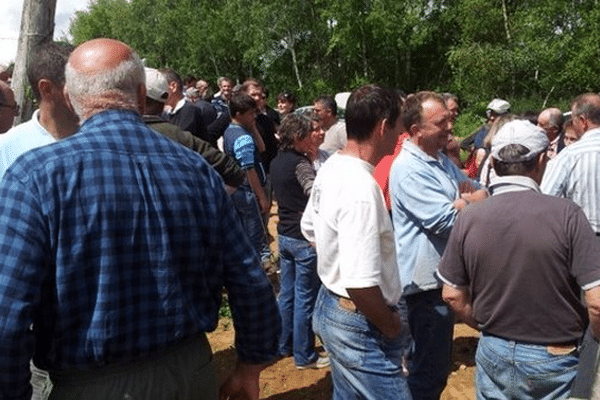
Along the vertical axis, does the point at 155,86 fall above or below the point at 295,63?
above

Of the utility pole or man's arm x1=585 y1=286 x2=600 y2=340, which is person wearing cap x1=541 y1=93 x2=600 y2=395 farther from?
the utility pole

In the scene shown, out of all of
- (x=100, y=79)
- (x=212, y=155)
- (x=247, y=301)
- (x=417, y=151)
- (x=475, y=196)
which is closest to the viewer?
(x=100, y=79)

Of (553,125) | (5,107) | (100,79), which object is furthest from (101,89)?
(553,125)

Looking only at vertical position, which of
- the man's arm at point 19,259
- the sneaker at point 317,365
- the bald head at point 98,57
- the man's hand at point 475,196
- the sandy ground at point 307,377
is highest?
the bald head at point 98,57

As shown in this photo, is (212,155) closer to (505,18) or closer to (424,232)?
(424,232)

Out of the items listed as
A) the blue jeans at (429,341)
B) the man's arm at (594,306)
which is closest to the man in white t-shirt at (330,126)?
the blue jeans at (429,341)

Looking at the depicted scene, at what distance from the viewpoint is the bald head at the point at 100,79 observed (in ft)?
6.24

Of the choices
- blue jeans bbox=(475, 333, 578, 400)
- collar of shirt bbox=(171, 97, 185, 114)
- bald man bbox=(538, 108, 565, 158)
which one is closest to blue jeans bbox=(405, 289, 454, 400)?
blue jeans bbox=(475, 333, 578, 400)

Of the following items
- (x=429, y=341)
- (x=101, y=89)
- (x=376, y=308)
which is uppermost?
(x=101, y=89)

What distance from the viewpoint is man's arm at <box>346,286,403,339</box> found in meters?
2.56

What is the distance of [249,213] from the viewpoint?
5.54m

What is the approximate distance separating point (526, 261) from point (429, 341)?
1021mm

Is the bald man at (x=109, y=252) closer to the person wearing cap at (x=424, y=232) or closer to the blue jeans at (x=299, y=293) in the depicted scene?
the person wearing cap at (x=424, y=232)

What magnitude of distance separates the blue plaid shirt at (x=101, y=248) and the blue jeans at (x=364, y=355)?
2.80 ft
